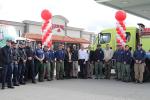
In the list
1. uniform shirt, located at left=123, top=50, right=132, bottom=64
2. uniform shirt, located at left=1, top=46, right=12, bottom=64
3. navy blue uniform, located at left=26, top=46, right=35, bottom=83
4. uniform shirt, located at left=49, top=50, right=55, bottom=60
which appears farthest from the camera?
uniform shirt, located at left=49, top=50, right=55, bottom=60

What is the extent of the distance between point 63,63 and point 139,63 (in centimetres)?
367

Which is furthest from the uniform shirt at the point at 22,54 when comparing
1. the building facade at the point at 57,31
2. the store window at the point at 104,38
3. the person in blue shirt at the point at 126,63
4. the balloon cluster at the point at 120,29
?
the building facade at the point at 57,31

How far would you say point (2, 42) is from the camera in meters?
14.8

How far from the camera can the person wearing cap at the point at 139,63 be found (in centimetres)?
1380

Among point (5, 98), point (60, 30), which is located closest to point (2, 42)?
point (5, 98)

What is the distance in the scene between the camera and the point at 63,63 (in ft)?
50.0

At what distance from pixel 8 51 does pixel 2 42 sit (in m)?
3.28

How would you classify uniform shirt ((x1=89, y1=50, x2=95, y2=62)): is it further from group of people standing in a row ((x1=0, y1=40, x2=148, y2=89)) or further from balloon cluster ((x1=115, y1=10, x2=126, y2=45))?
balloon cluster ((x1=115, y1=10, x2=126, y2=45))

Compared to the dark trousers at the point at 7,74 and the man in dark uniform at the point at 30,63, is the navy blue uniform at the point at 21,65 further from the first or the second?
the dark trousers at the point at 7,74

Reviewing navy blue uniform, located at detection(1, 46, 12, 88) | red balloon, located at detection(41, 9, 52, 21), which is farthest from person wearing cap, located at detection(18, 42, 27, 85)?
red balloon, located at detection(41, 9, 52, 21)

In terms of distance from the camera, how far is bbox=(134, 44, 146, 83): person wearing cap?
13.8 m

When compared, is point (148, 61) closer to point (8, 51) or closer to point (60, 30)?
point (8, 51)

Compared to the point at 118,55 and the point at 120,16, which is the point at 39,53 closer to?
the point at 118,55

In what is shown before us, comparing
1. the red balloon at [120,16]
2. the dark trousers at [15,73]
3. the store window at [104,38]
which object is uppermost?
the red balloon at [120,16]
